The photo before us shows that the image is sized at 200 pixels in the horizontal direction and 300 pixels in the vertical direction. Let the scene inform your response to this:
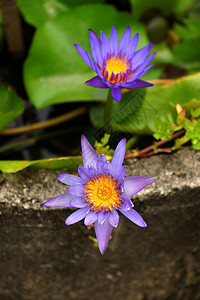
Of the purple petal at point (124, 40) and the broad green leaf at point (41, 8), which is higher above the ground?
the broad green leaf at point (41, 8)

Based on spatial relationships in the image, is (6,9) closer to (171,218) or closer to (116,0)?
(116,0)

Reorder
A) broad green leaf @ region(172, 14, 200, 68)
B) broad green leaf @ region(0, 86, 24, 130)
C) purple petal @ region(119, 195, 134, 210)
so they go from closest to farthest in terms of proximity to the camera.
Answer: purple petal @ region(119, 195, 134, 210) → broad green leaf @ region(0, 86, 24, 130) → broad green leaf @ region(172, 14, 200, 68)

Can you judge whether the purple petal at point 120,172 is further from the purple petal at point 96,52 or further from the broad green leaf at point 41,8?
the broad green leaf at point 41,8

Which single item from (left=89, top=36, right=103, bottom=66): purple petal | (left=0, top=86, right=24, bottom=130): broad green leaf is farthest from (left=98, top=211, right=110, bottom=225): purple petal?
(left=0, top=86, right=24, bottom=130): broad green leaf

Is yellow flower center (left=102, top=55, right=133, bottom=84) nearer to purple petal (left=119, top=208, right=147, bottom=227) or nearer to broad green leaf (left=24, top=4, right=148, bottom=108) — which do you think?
purple petal (left=119, top=208, right=147, bottom=227)

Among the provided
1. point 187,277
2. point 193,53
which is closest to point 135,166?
point 187,277

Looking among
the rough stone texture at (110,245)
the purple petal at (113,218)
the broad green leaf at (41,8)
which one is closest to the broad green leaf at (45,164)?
the rough stone texture at (110,245)

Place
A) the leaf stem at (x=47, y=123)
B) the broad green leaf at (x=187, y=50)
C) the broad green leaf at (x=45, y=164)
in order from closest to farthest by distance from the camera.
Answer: the broad green leaf at (x=45, y=164)
the leaf stem at (x=47, y=123)
the broad green leaf at (x=187, y=50)

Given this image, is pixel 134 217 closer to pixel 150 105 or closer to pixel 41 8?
pixel 150 105
